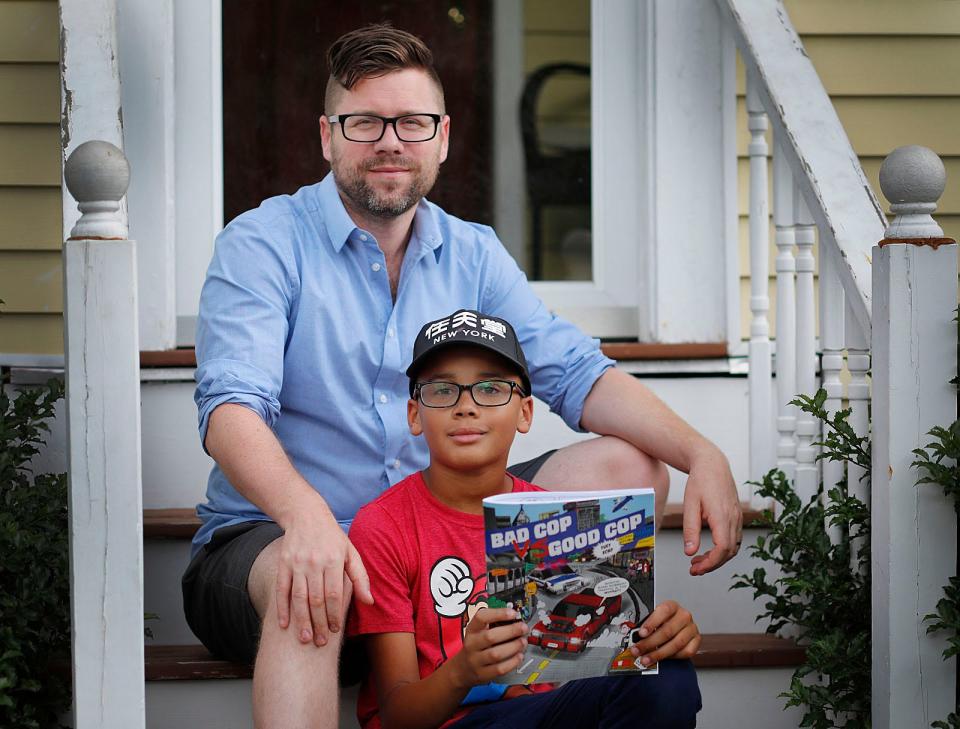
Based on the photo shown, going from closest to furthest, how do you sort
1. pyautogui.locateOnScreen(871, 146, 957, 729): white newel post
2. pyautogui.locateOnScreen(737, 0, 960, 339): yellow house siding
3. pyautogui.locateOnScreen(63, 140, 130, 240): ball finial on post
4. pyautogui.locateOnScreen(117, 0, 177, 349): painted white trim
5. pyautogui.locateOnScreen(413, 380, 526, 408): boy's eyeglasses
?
pyautogui.locateOnScreen(63, 140, 130, 240): ball finial on post < pyautogui.locateOnScreen(413, 380, 526, 408): boy's eyeglasses < pyautogui.locateOnScreen(871, 146, 957, 729): white newel post < pyautogui.locateOnScreen(117, 0, 177, 349): painted white trim < pyautogui.locateOnScreen(737, 0, 960, 339): yellow house siding

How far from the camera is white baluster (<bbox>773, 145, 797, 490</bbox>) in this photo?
3.06 meters

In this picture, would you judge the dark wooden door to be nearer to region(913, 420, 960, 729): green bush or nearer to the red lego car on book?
region(913, 420, 960, 729): green bush

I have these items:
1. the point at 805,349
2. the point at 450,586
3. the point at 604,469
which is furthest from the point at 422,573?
the point at 805,349

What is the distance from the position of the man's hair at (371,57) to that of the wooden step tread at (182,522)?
1.06 meters

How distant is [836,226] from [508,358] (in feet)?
3.04

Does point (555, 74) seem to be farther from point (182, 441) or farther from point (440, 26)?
point (182, 441)

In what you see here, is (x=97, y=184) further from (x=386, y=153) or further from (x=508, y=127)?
(x=508, y=127)

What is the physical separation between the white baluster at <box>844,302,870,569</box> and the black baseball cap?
2.72 ft

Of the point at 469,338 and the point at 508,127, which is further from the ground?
the point at 508,127

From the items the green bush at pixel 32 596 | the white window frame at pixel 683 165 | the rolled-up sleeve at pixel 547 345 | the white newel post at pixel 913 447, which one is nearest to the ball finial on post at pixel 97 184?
the green bush at pixel 32 596

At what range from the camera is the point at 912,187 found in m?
2.38

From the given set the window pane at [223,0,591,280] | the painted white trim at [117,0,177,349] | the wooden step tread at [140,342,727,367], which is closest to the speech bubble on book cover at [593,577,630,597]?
the wooden step tread at [140,342,727,367]

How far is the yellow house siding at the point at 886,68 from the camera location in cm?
381

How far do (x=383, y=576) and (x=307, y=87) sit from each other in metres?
2.17
